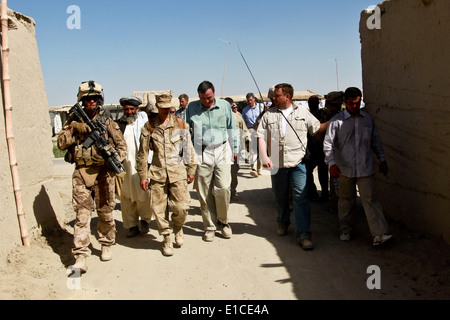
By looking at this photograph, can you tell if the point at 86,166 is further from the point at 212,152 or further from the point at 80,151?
the point at 212,152

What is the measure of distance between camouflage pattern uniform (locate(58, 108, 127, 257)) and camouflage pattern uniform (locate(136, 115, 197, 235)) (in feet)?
1.14

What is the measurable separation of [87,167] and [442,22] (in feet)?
13.2

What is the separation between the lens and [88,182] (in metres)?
4.64

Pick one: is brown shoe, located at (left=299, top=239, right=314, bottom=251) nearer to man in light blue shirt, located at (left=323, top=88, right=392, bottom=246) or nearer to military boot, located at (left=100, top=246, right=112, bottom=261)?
man in light blue shirt, located at (left=323, top=88, right=392, bottom=246)

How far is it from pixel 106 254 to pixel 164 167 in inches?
47.9

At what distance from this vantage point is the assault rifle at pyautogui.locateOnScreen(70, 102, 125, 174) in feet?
15.0

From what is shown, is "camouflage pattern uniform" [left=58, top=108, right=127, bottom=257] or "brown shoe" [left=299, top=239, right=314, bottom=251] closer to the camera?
"camouflage pattern uniform" [left=58, top=108, right=127, bottom=257]

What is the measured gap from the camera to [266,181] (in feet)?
31.4
